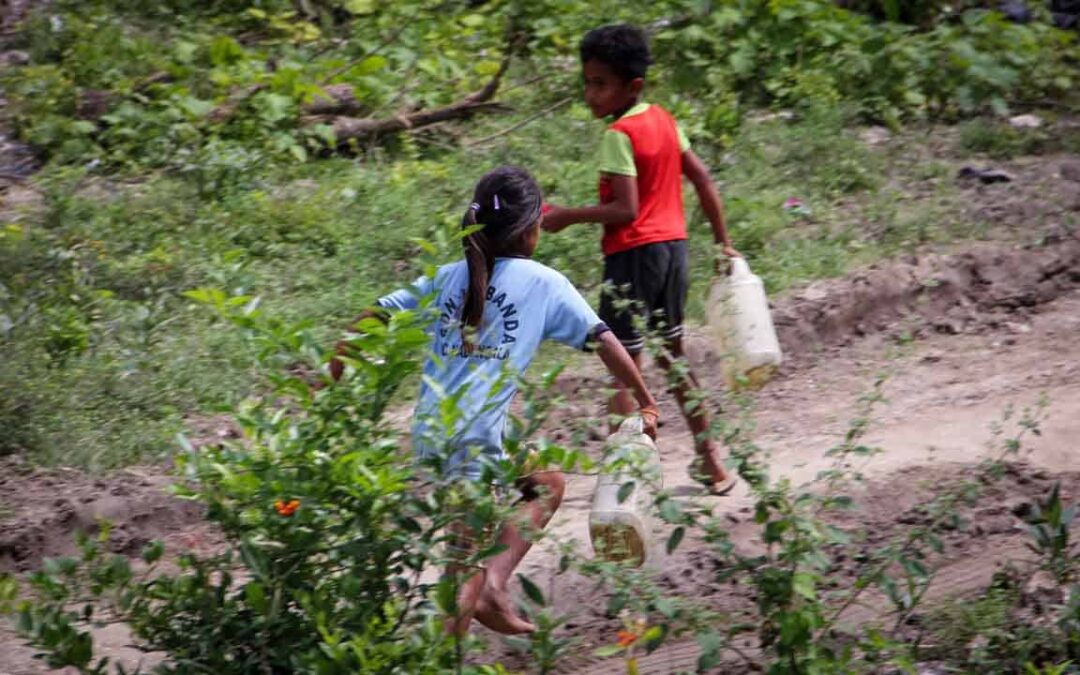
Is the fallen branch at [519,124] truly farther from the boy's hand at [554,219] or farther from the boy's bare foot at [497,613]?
the boy's bare foot at [497,613]

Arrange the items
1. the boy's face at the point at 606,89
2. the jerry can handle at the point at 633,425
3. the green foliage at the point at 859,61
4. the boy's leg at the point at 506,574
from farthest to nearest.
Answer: the green foliage at the point at 859,61 < the boy's face at the point at 606,89 < the boy's leg at the point at 506,574 < the jerry can handle at the point at 633,425

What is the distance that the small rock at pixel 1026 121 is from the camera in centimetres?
816

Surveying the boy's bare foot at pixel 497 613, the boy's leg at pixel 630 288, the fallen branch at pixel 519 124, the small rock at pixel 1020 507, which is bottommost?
the small rock at pixel 1020 507

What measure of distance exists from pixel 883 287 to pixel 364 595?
4.13 meters

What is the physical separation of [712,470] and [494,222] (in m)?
1.61

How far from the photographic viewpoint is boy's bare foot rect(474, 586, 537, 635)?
3.88 m

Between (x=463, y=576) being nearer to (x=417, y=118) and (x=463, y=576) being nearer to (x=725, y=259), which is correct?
(x=725, y=259)

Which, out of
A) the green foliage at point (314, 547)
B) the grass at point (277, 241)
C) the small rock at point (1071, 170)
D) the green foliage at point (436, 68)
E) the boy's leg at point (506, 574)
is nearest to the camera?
the green foliage at point (314, 547)

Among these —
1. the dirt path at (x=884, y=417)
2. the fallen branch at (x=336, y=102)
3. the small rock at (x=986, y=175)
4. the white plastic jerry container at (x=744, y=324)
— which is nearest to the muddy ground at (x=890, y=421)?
the dirt path at (x=884, y=417)

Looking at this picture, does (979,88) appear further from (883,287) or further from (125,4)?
(125,4)

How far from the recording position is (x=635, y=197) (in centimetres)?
454

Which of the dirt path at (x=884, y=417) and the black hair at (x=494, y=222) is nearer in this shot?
the black hair at (x=494, y=222)

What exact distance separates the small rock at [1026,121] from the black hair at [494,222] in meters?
5.22

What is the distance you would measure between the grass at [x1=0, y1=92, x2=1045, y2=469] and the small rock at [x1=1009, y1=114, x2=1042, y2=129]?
775mm
